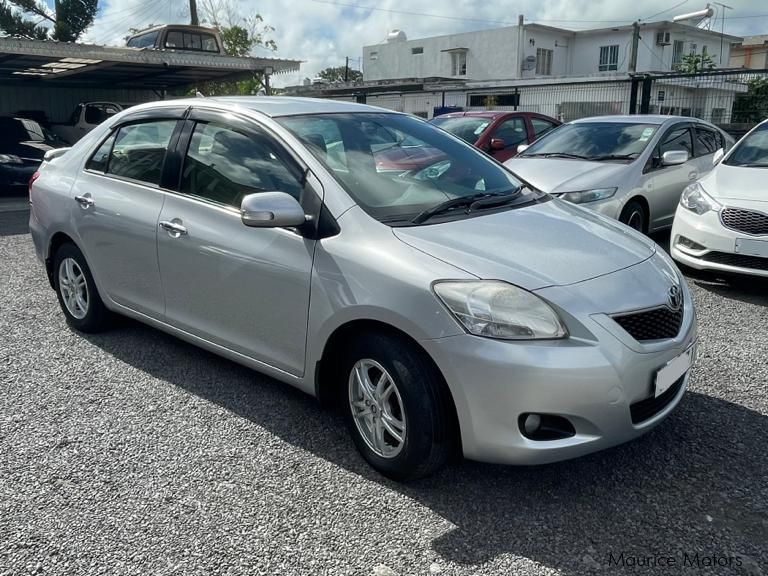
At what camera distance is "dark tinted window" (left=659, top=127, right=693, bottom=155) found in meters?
7.64

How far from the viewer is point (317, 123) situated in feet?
11.9

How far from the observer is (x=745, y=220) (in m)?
5.45

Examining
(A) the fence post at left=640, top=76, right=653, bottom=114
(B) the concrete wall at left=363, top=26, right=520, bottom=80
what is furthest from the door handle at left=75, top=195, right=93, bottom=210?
(B) the concrete wall at left=363, top=26, right=520, bottom=80

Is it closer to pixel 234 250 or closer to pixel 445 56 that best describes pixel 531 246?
pixel 234 250

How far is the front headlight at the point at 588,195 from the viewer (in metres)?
6.65

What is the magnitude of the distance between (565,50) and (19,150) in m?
48.0

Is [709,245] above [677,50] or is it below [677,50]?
→ below

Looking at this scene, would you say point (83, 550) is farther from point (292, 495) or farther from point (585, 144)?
point (585, 144)

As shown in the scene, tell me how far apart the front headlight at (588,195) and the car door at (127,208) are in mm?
4002

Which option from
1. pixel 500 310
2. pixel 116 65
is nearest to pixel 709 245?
pixel 500 310

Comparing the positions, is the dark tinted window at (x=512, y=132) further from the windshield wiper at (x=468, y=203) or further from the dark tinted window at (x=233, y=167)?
the dark tinted window at (x=233, y=167)

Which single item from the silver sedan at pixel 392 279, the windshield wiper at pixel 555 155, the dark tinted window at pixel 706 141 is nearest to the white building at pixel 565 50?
the dark tinted window at pixel 706 141

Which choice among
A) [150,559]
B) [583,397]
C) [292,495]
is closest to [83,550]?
[150,559]

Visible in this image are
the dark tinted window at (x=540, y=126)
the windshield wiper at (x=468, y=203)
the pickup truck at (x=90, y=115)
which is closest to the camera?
the windshield wiper at (x=468, y=203)
